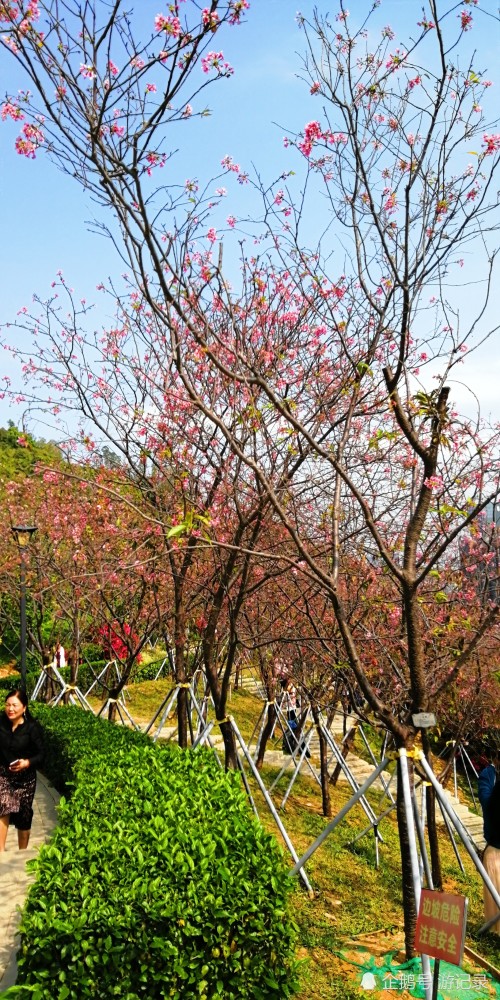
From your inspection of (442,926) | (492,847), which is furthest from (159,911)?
(492,847)

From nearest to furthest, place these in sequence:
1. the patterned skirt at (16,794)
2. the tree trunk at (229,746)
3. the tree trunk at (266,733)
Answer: the patterned skirt at (16,794)
the tree trunk at (229,746)
the tree trunk at (266,733)

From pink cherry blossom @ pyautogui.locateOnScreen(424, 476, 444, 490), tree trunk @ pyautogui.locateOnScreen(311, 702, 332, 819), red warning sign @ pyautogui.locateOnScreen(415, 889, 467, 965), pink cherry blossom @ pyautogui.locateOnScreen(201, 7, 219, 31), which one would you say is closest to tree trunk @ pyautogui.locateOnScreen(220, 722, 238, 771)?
tree trunk @ pyautogui.locateOnScreen(311, 702, 332, 819)

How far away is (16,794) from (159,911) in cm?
309

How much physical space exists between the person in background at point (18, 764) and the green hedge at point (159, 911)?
63.7 inches

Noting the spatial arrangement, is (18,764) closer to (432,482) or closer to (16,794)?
(16,794)

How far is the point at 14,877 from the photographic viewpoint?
5812 mm

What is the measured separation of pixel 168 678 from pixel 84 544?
29.0 feet

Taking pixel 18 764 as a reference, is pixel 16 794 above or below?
below

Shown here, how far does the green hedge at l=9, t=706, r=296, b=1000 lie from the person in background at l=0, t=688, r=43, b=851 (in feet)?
5.31

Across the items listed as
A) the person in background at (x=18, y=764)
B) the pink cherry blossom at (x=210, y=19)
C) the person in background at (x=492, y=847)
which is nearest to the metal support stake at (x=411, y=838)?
the person in background at (x=492, y=847)

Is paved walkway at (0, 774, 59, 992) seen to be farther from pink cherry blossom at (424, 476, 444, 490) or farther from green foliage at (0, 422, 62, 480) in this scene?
green foliage at (0, 422, 62, 480)

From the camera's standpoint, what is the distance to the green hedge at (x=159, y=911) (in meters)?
3.41

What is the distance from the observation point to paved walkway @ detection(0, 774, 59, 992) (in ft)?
14.4

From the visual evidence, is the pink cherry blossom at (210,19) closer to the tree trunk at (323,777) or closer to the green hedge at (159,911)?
the green hedge at (159,911)
